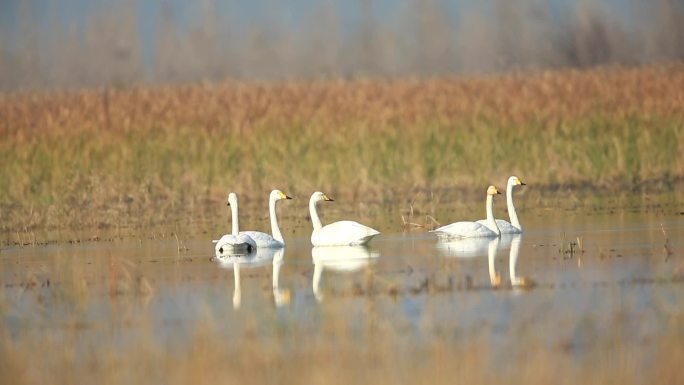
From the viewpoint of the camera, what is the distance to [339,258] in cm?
1616

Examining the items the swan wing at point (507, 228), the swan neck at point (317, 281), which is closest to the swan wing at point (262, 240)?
the swan neck at point (317, 281)

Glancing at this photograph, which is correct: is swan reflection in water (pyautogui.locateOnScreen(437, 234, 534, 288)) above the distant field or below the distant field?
below

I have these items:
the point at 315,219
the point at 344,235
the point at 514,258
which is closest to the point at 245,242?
the point at 344,235

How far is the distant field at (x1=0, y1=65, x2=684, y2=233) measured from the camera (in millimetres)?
23922

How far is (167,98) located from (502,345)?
20.1 metres

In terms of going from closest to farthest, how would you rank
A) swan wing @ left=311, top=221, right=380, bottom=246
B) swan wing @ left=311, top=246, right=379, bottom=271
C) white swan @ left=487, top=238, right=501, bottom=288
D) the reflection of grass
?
the reflection of grass → white swan @ left=487, top=238, right=501, bottom=288 → swan wing @ left=311, top=246, right=379, bottom=271 → swan wing @ left=311, top=221, right=380, bottom=246

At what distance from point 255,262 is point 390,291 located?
3.83m

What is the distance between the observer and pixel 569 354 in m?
9.30

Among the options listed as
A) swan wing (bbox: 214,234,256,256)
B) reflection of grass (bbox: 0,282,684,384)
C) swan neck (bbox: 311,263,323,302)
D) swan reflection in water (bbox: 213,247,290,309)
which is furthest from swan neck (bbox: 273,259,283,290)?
reflection of grass (bbox: 0,282,684,384)

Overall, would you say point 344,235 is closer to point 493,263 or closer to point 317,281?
point 493,263

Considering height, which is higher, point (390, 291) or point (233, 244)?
point (233, 244)

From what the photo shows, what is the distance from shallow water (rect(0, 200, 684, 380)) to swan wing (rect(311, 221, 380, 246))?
15cm

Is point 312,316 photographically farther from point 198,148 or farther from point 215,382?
point 198,148

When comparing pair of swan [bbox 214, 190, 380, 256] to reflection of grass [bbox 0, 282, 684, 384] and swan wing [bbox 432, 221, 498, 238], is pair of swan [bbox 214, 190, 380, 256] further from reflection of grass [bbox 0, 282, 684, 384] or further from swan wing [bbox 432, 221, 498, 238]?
reflection of grass [bbox 0, 282, 684, 384]
